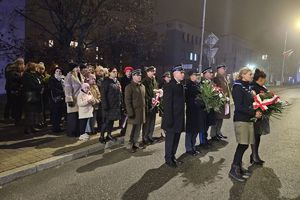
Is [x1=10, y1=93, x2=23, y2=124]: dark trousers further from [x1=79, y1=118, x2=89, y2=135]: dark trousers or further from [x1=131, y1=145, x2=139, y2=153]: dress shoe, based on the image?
[x1=131, y1=145, x2=139, y2=153]: dress shoe

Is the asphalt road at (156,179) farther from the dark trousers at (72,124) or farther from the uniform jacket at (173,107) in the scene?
the dark trousers at (72,124)

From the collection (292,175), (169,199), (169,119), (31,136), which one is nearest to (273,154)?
(292,175)

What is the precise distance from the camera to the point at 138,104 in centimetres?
782

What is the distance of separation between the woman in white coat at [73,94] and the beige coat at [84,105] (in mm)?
170

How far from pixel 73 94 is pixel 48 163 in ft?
7.98

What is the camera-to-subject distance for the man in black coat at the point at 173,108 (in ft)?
21.6

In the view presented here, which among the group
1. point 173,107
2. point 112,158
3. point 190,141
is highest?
point 173,107

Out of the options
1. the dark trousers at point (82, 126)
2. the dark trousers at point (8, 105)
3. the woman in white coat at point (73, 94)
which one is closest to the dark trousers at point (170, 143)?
the dark trousers at point (82, 126)

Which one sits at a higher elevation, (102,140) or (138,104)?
(138,104)

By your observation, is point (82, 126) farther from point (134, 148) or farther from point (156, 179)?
point (156, 179)

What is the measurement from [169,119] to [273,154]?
2.96m

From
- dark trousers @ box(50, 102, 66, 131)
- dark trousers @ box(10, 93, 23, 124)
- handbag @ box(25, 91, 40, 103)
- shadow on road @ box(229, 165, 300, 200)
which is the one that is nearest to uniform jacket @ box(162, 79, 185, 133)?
shadow on road @ box(229, 165, 300, 200)

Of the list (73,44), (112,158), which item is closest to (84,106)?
(112,158)

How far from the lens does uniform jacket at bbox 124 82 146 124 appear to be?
25.3 feet
